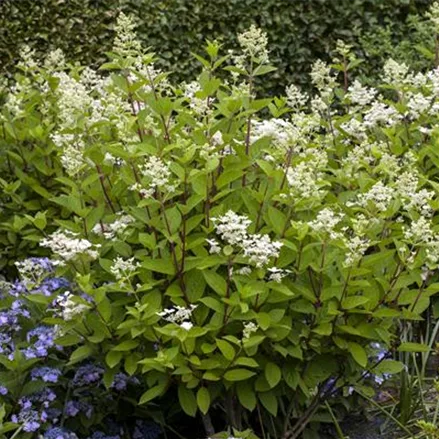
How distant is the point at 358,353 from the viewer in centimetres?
285

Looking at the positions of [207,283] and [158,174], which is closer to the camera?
[158,174]

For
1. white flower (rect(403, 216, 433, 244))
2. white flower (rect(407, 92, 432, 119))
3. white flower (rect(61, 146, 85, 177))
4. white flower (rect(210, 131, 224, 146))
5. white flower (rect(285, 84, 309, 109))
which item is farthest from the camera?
white flower (rect(407, 92, 432, 119))

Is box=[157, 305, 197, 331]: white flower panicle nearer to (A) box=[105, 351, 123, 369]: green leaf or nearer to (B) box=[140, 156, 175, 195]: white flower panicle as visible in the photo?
(A) box=[105, 351, 123, 369]: green leaf

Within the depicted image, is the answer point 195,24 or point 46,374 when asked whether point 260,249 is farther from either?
point 195,24

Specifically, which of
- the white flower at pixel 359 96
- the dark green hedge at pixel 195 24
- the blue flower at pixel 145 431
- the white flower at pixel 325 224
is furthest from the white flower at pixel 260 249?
the dark green hedge at pixel 195 24

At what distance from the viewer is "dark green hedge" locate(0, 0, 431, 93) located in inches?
259

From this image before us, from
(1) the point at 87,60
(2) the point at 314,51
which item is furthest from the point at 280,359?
(2) the point at 314,51

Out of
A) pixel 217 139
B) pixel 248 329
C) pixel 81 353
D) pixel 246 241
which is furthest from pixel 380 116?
pixel 81 353

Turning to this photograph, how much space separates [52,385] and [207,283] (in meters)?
0.62

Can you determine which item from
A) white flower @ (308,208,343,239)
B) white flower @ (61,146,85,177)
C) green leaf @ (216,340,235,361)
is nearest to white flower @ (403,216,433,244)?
white flower @ (308,208,343,239)

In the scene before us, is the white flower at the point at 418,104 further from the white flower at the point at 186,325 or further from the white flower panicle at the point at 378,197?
the white flower at the point at 186,325

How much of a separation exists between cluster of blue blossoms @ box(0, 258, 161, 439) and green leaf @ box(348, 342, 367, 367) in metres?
0.70

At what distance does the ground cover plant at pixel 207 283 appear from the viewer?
2779mm

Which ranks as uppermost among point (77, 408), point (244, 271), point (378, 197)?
point (378, 197)
